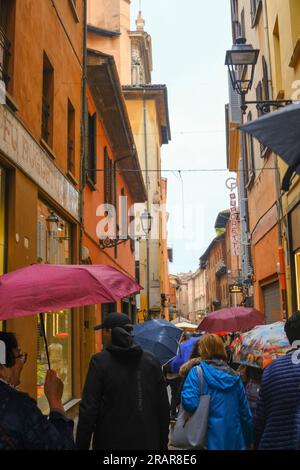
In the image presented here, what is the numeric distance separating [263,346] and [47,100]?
21.8 ft

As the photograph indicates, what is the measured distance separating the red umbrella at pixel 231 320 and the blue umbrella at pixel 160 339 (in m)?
0.98

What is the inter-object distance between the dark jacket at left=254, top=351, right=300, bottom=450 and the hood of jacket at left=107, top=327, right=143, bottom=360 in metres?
1.05

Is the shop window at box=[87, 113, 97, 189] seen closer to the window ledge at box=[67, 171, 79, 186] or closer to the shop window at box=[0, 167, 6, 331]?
the window ledge at box=[67, 171, 79, 186]

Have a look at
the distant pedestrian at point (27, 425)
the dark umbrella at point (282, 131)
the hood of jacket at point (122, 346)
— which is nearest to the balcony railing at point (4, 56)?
the hood of jacket at point (122, 346)

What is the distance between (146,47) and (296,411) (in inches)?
1409

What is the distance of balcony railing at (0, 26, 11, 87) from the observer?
7789 mm

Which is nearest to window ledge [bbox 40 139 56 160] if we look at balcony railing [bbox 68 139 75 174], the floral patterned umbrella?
balcony railing [bbox 68 139 75 174]

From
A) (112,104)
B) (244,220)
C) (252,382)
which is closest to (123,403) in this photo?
(252,382)

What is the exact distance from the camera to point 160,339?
27.5ft

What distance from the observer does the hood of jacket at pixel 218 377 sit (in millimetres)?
4648

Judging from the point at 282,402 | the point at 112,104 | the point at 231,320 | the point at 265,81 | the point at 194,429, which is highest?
the point at 112,104

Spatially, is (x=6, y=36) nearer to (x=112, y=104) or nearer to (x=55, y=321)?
(x=55, y=321)
